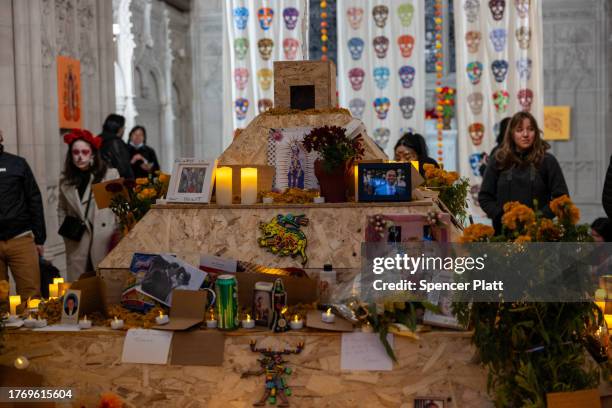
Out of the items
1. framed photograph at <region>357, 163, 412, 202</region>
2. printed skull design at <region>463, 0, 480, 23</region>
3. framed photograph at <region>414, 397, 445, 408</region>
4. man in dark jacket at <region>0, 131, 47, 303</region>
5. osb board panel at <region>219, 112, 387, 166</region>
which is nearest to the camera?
framed photograph at <region>414, 397, 445, 408</region>

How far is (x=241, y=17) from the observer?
34.8 ft

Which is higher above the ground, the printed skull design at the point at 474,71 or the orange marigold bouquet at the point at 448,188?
the printed skull design at the point at 474,71

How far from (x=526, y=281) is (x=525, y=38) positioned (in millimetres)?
7980

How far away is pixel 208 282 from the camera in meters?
3.62

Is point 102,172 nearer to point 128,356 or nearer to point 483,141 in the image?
point 128,356

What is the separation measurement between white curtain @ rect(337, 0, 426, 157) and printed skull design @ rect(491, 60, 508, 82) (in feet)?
3.07

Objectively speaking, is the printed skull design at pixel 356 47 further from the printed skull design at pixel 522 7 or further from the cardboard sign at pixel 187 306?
the cardboard sign at pixel 187 306

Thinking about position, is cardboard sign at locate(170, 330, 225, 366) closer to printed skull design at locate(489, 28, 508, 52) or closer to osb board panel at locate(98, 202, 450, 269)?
osb board panel at locate(98, 202, 450, 269)

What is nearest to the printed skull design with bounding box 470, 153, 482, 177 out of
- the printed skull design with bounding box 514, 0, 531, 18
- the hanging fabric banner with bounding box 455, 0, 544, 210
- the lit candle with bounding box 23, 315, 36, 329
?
the hanging fabric banner with bounding box 455, 0, 544, 210

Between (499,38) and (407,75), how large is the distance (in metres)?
1.28

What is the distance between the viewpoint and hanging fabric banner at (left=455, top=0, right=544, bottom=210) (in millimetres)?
10203

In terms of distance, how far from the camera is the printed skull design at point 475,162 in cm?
1029

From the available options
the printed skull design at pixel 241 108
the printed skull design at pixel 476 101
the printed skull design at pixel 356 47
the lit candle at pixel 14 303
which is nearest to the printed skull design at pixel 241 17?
the printed skull design at pixel 241 108

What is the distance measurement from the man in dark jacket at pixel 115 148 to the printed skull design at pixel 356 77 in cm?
404
